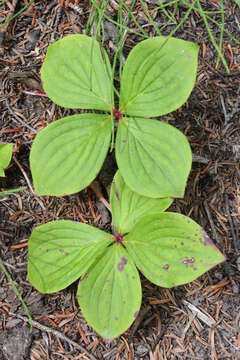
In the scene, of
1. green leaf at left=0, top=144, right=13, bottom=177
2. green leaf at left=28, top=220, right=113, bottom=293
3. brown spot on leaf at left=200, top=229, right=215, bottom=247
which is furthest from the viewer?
green leaf at left=0, top=144, right=13, bottom=177

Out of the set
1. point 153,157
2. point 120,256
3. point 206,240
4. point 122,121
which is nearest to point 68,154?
point 122,121

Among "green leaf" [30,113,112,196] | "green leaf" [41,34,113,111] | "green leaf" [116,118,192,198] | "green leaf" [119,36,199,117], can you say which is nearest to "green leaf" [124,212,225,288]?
"green leaf" [116,118,192,198]

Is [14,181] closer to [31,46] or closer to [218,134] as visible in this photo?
[31,46]

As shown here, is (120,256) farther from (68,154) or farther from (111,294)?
(68,154)

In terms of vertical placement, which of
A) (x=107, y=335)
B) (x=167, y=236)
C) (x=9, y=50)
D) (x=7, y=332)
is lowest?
(x=7, y=332)

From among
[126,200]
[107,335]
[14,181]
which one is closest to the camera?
[107,335]

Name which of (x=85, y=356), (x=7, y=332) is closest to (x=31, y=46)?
(x=7, y=332)

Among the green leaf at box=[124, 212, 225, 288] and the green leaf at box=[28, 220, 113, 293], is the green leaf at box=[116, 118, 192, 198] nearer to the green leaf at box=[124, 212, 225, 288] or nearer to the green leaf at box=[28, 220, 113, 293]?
the green leaf at box=[124, 212, 225, 288]
